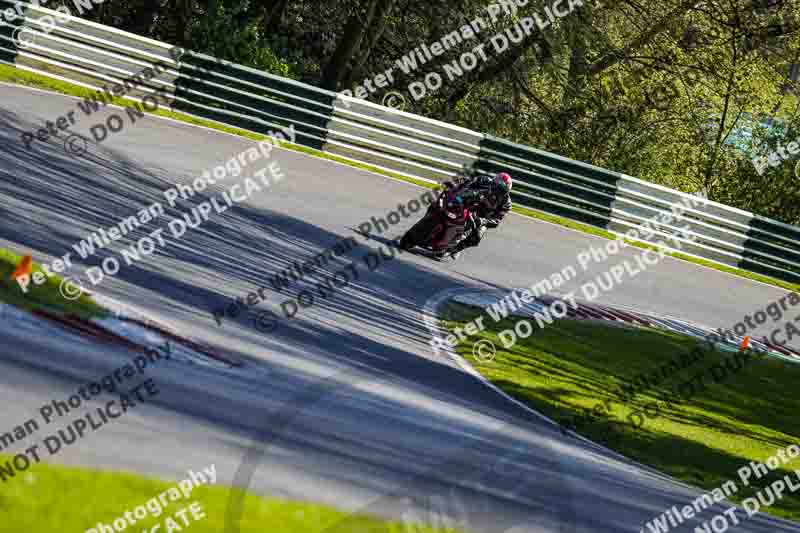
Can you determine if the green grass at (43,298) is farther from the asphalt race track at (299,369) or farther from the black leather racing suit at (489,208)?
the black leather racing suit at (489,208)

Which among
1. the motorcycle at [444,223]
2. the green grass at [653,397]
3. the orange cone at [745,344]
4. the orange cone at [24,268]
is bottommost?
the green grass at [653,397]

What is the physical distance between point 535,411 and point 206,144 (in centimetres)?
946

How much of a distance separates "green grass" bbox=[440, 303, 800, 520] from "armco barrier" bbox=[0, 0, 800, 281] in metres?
6.25

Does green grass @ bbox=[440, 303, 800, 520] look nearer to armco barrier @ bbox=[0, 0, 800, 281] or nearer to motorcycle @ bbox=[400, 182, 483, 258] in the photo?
motorcycle @ bbox=[400, 182, 483, 258]

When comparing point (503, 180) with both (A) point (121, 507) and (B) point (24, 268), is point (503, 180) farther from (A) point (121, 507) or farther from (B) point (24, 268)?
(A) point (121, 507)

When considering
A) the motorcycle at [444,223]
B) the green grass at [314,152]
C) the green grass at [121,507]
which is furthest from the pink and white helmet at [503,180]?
the green grass at [121,507]

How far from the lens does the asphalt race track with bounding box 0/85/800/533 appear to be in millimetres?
8531

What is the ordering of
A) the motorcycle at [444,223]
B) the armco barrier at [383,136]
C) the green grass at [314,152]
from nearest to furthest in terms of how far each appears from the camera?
the motorcycle at [444,223] → the green grass at [314,152] → the armco barrier at [383,136]

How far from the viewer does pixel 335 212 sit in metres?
19.0

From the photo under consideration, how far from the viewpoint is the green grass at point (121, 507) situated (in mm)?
6445

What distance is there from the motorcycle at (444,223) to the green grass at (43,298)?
7.59m

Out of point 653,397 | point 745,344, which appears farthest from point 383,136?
point 653,397

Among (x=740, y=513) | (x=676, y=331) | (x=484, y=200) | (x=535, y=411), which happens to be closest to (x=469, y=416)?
(x=535, y=411)

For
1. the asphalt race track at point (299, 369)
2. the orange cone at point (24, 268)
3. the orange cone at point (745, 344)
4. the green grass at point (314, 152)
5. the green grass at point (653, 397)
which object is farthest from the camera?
the green grass at point (314, 152)
